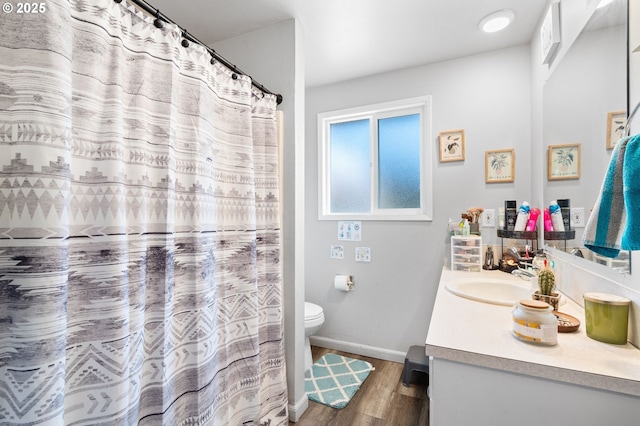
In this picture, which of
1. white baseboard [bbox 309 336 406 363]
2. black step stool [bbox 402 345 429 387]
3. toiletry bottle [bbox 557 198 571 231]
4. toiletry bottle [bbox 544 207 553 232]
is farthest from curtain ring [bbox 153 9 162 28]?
white baseboard [bbox 309 336 406 363]

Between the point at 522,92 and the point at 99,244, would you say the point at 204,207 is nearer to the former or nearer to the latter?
the point at 99,244

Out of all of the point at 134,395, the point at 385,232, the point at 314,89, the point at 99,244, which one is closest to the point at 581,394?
the point at 134,395

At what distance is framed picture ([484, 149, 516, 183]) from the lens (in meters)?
1.98

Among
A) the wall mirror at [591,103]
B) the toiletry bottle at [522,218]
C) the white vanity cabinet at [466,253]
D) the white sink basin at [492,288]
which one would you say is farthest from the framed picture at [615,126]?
the white vanity cabinet at [466,253]

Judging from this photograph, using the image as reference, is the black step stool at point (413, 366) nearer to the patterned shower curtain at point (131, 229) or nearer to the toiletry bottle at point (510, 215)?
the patterned shower curtain at point (131, 229)

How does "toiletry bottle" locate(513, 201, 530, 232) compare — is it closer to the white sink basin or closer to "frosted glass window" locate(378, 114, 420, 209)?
the white sink basin

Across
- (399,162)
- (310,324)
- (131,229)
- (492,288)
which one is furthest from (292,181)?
(492,288)

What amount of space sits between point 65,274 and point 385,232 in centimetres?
202

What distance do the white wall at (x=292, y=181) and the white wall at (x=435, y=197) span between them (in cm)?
82

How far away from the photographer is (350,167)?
2.57 m

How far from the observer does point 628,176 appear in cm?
64

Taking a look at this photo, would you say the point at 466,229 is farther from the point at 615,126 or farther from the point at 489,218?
the point at 615,126

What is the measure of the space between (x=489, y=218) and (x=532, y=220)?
1.00 ft

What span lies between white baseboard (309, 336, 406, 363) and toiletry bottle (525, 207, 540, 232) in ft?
4.30
